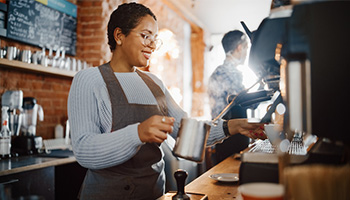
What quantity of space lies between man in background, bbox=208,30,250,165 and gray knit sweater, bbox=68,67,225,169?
1.54 meters

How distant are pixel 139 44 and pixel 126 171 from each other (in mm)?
566

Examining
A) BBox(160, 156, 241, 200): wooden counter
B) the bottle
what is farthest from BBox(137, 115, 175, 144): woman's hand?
the bottle

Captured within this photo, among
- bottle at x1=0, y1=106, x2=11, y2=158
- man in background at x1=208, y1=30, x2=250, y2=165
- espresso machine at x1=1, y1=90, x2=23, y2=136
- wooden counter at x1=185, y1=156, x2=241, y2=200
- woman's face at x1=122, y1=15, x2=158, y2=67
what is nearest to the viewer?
wooden counter at x1=185, y1=156, x2=241, y2=200

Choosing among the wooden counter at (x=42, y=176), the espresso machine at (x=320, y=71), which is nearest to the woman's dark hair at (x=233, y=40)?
the wooden counter at (x=42, y=176)

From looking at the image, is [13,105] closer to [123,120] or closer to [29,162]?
[29,162]

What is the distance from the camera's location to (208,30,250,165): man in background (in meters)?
3.08

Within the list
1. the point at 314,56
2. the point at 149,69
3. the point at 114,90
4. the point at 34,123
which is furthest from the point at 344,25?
the point at 149,69

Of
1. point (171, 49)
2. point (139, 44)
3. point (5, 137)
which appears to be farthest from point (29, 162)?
point (171, 49)

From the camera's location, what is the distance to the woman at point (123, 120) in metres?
1.21

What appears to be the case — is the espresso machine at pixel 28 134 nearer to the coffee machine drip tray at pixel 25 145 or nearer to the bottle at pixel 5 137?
the coffee machine drip tray at pixel 25 145

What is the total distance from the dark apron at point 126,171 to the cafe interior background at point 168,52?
1.62 m

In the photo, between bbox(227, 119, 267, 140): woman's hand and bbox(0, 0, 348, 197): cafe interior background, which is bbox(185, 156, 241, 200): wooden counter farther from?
bbox(0, 0, 348, 197): cafe interior background

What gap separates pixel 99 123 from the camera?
1.38 meters

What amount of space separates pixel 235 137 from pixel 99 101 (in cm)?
195
